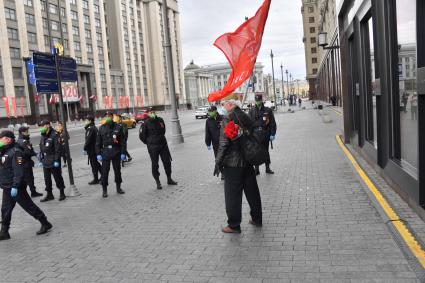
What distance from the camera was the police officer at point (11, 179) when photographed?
20.1 feet

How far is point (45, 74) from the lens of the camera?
8.88 m

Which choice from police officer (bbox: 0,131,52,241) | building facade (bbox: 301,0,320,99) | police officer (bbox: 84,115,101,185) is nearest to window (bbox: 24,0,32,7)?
building facade (bbox: 301,0,320,99)

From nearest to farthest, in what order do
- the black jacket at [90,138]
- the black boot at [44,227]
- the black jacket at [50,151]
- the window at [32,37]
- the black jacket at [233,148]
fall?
the black jacket at [233,148], the black boot at [44,227], the black jacket at [50,151], the black jacket at [90,138], the window at [32,37]

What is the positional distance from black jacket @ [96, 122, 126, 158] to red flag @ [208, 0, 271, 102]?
268cm

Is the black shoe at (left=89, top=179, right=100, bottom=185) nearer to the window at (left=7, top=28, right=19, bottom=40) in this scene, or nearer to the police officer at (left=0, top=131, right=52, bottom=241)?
the police officer at (left=0, top=131, right=52, bottom=241)

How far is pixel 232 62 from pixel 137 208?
4.13 m

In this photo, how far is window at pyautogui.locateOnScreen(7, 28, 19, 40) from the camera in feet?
199

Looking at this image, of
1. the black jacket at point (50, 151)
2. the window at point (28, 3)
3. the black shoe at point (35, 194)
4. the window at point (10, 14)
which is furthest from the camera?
the window at point (28, 3)

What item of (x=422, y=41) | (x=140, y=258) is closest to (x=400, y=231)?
(x=422, y=41)

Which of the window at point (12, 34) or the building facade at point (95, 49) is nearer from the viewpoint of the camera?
the window at point (12, 34)

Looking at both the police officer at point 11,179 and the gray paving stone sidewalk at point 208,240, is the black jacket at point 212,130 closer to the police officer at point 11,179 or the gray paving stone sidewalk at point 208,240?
the gray paving stone sidewalk at point 208,240

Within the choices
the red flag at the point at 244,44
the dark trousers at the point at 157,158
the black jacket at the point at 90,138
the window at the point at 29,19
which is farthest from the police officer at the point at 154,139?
the window at the point at 29,19

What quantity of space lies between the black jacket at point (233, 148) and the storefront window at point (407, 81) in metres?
2.28

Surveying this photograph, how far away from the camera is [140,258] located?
16.4 feet
